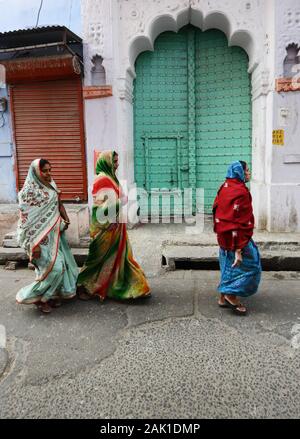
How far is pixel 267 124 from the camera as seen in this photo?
6.14 metres

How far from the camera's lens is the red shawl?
3389 millimetres

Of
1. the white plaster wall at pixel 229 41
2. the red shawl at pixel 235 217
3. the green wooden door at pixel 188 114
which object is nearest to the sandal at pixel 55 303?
the red shawl at pixel 235 217

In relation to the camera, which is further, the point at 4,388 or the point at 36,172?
the point at 36,172

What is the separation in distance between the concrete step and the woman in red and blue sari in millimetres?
1486

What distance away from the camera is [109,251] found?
13.0 ft

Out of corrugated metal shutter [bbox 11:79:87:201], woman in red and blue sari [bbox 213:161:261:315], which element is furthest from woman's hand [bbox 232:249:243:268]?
corrugated metal shutter [bbox 11:79:87:201]

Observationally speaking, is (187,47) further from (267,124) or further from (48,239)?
(48,239)

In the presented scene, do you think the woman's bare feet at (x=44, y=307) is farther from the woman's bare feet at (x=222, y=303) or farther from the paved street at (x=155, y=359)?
the woman's bare feet at (x=222, y=303)

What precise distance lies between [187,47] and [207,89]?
875 mm

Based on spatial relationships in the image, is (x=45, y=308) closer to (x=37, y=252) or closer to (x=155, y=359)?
(x=37, y=252)

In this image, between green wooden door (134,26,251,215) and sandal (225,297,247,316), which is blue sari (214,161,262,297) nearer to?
sandal (225,297,247,316)

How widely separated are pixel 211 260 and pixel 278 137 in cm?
247

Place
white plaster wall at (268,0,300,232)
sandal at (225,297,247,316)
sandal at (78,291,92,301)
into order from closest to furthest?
sandal at (225,297,247,316) → sandal at (78,291,92,301) → white plaster wall at (268,0,300,232)
